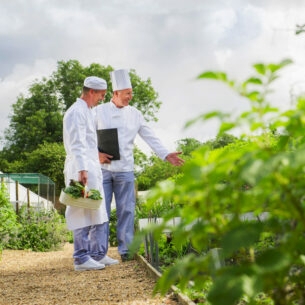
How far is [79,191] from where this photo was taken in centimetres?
592

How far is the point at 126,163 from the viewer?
6.68m

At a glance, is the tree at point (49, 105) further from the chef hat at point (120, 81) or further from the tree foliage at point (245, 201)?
the tree foliage at point (245, 201)

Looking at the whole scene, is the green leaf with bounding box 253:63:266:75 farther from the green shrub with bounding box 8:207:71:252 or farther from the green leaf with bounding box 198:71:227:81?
the green shrub with bounding box 8:207:71:252

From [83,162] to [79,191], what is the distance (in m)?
0.29

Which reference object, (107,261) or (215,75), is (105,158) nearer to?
(107,261)

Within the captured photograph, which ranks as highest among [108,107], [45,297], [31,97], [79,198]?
[31,97]

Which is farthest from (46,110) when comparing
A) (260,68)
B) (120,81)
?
(260,68)

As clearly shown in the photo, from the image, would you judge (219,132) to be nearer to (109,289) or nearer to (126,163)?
(109,289)

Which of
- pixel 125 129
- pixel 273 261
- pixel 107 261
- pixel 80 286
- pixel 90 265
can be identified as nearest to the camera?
pixel 273 261

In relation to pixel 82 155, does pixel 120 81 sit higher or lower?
higher

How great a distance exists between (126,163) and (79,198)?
0.89 metres

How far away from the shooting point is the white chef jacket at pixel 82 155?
19.8 ft

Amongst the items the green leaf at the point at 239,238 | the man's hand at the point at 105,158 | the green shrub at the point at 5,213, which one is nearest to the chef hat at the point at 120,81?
the man's hand at the point at 105,158

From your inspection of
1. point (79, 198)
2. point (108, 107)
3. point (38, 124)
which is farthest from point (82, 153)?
point (38, 124)
